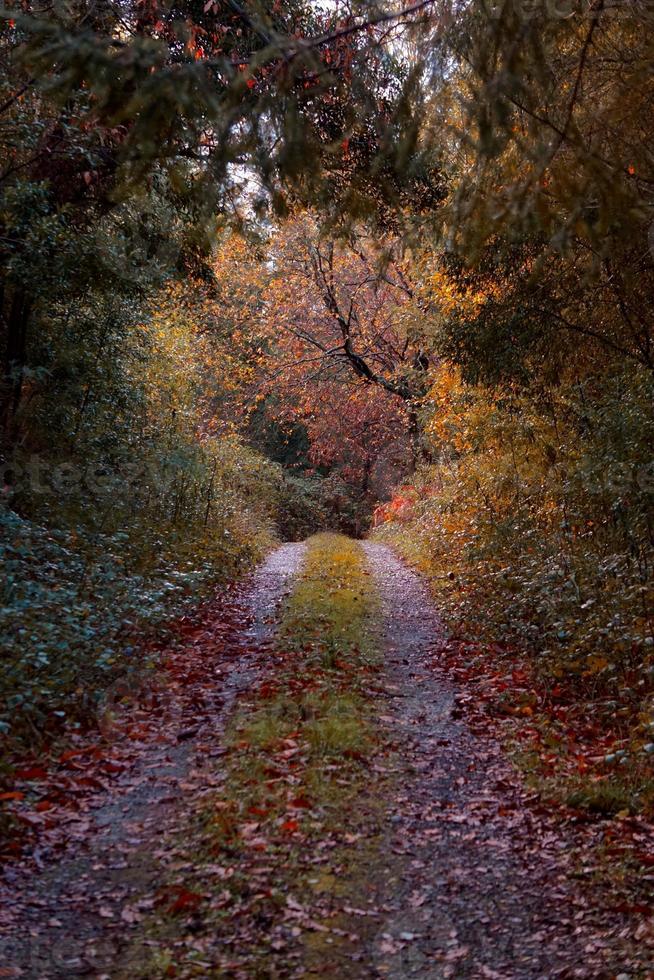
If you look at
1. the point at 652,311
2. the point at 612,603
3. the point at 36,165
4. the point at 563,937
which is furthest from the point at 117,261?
the point at 563,937

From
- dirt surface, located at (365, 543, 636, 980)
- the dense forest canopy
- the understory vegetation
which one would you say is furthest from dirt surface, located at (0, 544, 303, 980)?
the understory vegetation

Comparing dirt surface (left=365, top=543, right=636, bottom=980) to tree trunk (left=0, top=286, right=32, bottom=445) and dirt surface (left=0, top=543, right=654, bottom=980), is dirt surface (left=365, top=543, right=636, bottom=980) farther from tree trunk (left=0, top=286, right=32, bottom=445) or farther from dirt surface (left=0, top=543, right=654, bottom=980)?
tree trunk (left=0, top=286, right=32, bottom=445)

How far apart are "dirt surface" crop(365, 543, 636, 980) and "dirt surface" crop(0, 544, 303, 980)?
4.28 feet

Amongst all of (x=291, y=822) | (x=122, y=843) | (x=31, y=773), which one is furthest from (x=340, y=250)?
(x=122, y=843)

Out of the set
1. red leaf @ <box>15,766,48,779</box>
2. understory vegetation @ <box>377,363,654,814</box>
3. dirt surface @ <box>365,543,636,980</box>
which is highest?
understory vegetation @ <box>377,363,654,814</box>

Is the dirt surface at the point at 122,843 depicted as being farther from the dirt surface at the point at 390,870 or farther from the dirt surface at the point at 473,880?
the dirt surface at the point at 473,880

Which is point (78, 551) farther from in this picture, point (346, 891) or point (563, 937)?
point (563, 937)

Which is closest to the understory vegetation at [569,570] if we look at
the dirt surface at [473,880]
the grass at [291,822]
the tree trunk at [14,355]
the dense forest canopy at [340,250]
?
the dense forest canopy at [340,250]

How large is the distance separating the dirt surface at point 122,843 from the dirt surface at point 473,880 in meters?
1.31

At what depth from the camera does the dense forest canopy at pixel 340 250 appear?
4938mm

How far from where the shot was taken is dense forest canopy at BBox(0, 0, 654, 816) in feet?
16.2

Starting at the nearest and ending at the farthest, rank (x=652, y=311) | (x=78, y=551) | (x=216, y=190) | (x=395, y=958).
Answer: (x=395, y=958), (x=216, y=190), (x=652, y=311), (x=78, y=551)

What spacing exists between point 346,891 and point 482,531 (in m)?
9.23

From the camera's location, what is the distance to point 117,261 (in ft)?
33.4
